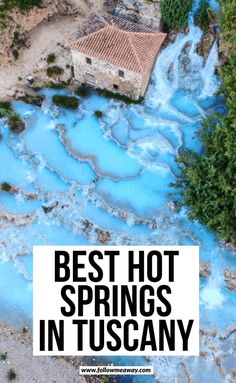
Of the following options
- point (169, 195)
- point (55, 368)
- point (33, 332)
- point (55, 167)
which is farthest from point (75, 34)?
point (55, 368)

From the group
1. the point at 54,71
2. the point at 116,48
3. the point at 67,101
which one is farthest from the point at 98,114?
the point at 54,71

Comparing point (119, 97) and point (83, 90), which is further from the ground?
point (83, 90)

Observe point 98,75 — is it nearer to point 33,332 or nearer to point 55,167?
point 55,167

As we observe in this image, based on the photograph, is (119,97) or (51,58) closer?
(119,97)

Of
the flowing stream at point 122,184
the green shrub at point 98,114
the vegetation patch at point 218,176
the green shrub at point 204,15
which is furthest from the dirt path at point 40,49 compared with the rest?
the vegetation patch at point 218,176

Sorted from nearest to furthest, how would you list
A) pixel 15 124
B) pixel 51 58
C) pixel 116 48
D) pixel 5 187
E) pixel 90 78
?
pixel 116 48, pixel 5 187, pixel 15 124, pixel 90 78, pixel 51 58

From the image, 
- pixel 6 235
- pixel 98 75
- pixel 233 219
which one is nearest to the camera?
pixel 233 219

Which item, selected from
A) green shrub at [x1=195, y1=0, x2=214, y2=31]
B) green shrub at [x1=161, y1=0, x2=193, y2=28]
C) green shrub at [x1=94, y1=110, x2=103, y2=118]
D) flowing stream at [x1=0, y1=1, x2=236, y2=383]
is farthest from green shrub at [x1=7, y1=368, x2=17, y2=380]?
green shrub at [x1=195, y1=0, x2=214, y2=31]

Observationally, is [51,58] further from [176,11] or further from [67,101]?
[176,11]
